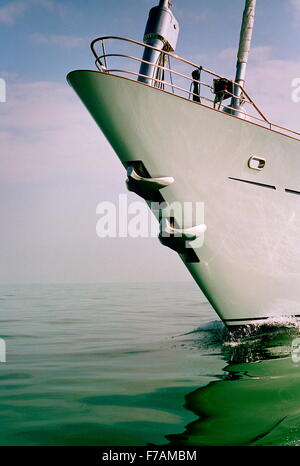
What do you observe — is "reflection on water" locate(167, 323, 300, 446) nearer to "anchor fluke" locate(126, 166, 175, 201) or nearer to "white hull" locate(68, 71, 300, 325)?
"white hull" locate(68, 71, 300, 325)

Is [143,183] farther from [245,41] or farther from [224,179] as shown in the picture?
[245,41]

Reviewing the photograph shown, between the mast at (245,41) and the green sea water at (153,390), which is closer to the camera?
the green sea water at (153,390)

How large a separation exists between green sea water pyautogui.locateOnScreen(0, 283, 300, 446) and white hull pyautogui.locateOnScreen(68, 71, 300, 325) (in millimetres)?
836

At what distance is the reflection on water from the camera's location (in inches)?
123

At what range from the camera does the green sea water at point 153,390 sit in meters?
3.19

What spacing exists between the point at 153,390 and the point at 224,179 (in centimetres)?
343

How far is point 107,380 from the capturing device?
4.74 metres

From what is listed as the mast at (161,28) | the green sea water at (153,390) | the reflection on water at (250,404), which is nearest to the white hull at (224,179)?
the green sea water at (153,390)

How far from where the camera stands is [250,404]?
3.80 metres

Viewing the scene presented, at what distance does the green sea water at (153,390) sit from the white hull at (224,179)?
836mm

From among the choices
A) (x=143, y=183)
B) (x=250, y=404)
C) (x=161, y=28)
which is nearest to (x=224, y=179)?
(x=143, y=183)

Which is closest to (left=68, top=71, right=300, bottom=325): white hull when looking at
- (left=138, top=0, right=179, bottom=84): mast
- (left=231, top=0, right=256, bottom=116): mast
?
(left=138, top=0, right=179, bottom=84): mast

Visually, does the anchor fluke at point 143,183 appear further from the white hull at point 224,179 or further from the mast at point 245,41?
the mast at point 245,41

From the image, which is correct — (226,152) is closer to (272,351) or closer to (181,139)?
(181,139)
